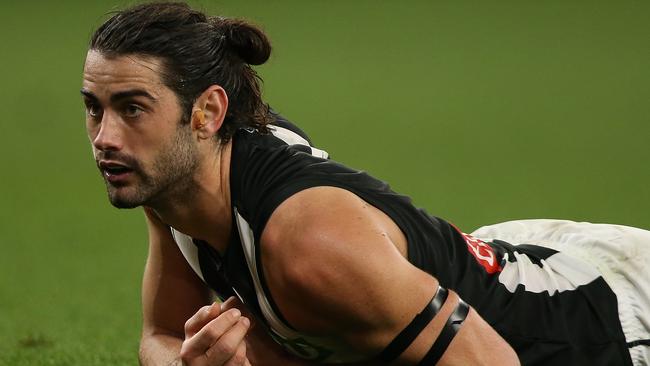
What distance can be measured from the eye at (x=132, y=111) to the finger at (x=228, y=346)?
25.5 inches

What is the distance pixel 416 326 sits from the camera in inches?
123

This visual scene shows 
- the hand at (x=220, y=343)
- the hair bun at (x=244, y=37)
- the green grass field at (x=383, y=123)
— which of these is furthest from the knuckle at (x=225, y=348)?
the green grass field at (x=383, y=123)

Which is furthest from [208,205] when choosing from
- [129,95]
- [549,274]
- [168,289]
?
[549,274]

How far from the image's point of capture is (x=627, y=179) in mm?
9781

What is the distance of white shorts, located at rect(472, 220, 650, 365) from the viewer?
3.60 meters

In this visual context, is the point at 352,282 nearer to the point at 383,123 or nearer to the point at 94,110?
the point at 94,110

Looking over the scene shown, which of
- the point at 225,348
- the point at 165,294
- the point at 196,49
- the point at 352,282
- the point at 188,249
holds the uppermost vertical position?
the point at 196,49

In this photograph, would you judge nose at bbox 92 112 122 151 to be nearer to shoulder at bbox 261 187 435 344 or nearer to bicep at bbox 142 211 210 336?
shoulder at bbox 261 187 435 344

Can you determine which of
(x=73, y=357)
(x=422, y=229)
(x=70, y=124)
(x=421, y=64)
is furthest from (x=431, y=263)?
(x=421, y=64)

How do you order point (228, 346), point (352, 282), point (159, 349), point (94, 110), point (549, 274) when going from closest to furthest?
point (352, 282) → point (228, 346) → point (94, 110) → point (549, 274) → point (159, 349)

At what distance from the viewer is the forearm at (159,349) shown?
13.1 ft

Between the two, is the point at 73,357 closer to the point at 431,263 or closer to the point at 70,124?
the point at 431,263

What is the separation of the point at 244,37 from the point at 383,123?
8.78 meters

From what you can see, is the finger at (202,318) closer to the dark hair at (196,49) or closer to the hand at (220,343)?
the hand at (220,343)
